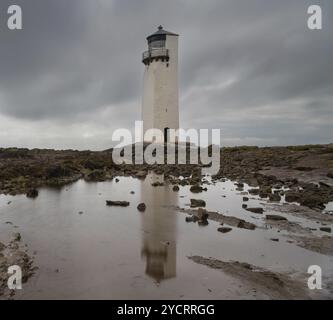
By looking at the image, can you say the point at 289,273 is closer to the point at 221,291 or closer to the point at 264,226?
the point at 221,291

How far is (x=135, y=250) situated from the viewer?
8.32 metres

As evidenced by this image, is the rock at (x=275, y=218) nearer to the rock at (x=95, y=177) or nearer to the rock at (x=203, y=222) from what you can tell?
the rock at (x=203, y=222)

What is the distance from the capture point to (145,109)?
41.1m

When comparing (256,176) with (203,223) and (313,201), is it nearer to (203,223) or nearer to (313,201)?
(313,201)

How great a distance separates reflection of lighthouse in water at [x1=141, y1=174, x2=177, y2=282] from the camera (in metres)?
7.14

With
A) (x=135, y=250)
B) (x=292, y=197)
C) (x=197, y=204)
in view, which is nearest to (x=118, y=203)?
(x=197, y=204)

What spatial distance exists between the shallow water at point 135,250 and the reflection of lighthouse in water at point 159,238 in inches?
0.7

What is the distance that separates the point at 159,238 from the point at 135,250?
3.86 feet

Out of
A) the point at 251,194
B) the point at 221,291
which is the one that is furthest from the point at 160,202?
the point at 221,291

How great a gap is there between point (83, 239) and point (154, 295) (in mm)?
3728

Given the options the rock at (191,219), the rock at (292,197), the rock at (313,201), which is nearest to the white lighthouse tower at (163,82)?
the rock at (292,197)

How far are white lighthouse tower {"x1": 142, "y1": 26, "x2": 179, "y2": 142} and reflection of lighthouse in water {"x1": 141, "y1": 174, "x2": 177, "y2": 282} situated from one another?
959 inches

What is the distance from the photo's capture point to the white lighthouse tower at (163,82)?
130 ft

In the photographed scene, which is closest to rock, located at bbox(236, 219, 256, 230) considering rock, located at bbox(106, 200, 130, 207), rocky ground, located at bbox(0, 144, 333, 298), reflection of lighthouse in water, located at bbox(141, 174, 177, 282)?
rocky ground, located at bbox(0, 144, 333, 298)
